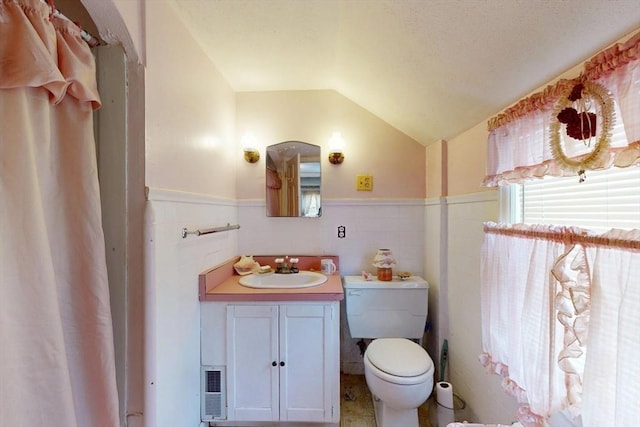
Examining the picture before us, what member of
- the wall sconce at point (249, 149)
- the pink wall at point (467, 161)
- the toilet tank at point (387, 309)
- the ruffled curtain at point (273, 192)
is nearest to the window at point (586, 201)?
the pink wall at point (467, 161)

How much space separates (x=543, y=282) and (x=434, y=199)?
3.64ft

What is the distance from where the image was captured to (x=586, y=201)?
Answer: 0.84 meters

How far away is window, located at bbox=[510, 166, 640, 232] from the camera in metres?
0.71

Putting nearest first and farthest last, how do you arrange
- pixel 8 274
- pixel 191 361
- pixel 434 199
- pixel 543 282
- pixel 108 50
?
pixel 8 274
pixel 543 282
pixel 108 50
pixel 191 361
pixel 434 199

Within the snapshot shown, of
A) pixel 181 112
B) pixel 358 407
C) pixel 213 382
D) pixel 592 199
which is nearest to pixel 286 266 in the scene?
pixel 213 382

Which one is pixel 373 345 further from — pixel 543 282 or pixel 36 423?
pixel 36 423

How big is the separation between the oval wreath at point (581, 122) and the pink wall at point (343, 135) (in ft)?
4.05

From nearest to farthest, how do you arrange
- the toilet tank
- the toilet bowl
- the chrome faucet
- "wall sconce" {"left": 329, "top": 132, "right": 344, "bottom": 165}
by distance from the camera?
the toilet bowl
the toilet tank
the chrome faucet
"wall sconce" {"left": 329, "top": 132, "right": 344, "bottom": 165}

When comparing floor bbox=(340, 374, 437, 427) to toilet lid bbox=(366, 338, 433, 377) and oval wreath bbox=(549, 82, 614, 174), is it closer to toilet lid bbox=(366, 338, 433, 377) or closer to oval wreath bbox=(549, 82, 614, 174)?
toilet lid bbox=(366, 338, 433, 377)

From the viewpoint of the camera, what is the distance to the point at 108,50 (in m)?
1.03

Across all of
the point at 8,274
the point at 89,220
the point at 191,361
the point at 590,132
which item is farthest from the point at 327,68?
the point at 191,361

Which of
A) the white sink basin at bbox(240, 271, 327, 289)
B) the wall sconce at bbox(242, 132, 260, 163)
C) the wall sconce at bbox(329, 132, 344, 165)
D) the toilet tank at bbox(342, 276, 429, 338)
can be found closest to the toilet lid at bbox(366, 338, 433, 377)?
the toilet tank at bbox(342, 276, 429, 338)

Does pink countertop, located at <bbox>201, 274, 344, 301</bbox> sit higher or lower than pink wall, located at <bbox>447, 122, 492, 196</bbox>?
lower

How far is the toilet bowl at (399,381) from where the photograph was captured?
1.34 m
